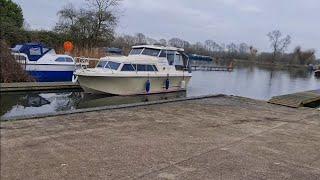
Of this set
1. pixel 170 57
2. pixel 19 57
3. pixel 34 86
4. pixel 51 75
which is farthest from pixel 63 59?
pixel 170 57

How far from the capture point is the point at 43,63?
24.0 metres

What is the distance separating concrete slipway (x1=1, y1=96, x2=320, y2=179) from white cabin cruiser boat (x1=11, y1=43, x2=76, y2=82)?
1304cm

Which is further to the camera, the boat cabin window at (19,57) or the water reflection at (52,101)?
the boat cabin window at (19,57)

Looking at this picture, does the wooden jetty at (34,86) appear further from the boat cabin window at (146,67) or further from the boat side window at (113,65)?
the boat cabin window at (146,67)

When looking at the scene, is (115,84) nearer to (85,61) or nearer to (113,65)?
(113,65)

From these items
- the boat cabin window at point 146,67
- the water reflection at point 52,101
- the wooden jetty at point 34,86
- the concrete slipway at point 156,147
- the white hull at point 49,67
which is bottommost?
the water reflection at point 52,101

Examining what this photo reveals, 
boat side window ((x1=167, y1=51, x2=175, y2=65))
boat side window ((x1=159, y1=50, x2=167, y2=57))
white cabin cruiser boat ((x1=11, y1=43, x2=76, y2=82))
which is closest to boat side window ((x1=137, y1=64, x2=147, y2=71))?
boat side window ((x1=159, y1=50, x2=167, y2=57))

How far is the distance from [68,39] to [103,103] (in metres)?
18.9

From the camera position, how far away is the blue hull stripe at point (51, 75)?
23.7m

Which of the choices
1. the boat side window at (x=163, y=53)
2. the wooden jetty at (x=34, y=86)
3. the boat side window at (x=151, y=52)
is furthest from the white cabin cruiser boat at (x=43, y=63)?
the boat side window at (x=163, y=53)

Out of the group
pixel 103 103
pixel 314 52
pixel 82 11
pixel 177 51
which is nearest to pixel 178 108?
pixel 103 103

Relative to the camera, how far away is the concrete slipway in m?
6.00

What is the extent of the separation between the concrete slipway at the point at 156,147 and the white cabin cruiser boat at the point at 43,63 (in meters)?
13.0

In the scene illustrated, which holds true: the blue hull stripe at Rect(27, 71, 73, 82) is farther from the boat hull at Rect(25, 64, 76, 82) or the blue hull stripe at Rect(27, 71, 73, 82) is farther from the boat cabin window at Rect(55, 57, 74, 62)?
the boat cabin window at Rect(55, 57, 74, 62)
